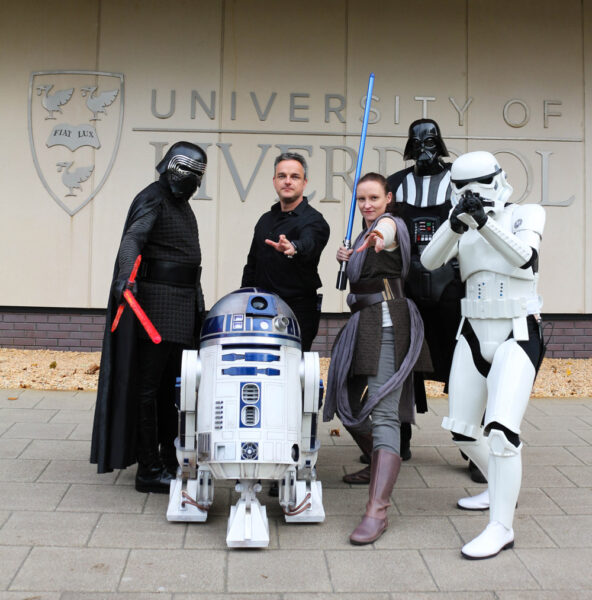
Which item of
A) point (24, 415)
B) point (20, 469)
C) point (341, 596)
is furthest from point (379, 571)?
point (24, 415)

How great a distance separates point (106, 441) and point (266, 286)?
1228 millimetres

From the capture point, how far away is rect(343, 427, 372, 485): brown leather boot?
4.11m

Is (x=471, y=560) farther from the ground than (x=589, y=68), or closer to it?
closer to it

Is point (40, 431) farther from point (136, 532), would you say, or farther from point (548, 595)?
point (548, 595)

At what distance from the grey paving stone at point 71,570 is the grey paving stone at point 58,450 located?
5.14 ft

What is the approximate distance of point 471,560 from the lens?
125 inches

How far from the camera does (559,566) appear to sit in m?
3.11

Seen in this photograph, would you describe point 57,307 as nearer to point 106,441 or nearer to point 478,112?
point 106,441

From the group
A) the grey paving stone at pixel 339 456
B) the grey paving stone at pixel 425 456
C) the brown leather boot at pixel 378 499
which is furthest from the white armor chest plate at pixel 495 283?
the grey paving stone at pixel 339 456

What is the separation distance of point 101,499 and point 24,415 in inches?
84.7

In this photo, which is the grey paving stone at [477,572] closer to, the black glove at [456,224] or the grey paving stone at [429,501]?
the grey paving stone at [429,501]

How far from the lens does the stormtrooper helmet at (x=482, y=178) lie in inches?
134

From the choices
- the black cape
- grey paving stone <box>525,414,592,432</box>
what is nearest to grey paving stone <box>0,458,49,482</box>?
the black cape

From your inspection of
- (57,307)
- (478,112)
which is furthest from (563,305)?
(57,307)
